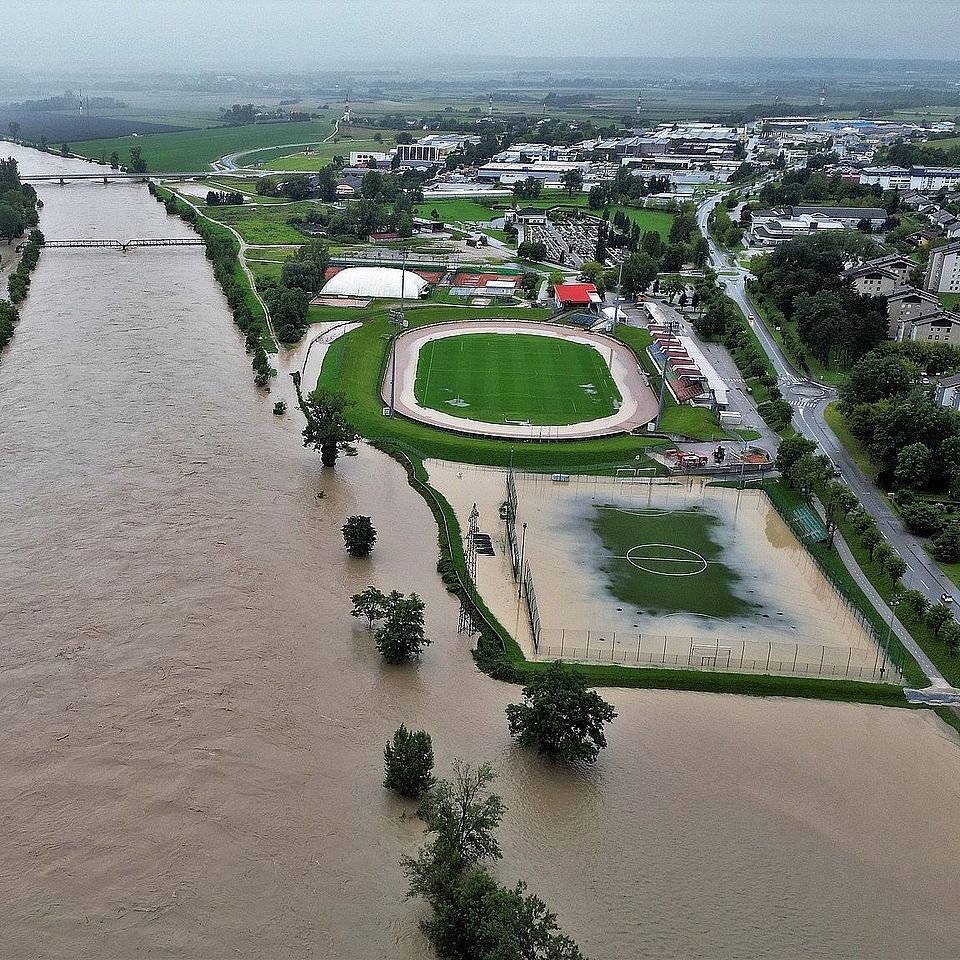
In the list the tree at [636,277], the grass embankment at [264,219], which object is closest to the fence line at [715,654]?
the tree at [636,277]

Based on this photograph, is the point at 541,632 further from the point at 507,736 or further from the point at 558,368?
the point at 558,368

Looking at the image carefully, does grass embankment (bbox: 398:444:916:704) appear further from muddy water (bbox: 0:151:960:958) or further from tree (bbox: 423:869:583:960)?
tree (bbox: 423:869:583:960)

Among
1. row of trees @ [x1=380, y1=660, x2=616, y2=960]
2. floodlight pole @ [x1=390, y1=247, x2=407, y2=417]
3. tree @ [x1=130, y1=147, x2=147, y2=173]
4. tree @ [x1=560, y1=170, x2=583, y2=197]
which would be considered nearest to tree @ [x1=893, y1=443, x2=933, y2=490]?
row of trees @ [x1=380, y1=660, x2=616, y2=960]

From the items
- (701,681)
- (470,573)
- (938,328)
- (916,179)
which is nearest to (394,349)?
(470,573)

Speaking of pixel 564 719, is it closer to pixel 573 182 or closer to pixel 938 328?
pixel 938 328

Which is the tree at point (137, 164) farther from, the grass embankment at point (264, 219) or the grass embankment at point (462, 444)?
the grass embankment at point (462, 444)

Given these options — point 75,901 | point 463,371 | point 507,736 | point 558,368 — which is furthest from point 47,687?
point 558,368
